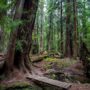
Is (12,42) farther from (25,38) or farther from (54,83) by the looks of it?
(54,83)

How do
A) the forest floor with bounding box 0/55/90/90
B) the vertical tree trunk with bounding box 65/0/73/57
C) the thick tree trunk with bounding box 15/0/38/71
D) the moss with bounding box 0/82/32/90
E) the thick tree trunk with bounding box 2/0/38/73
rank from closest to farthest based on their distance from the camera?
the moss with bounding box 0/82/32/90 → the forest floor with bounding box 0/55/90/90 → the thick tree trunk with bounding box 2/0/38/73 → the thick tree trunk with bounding box 15/0/38/71 → the vertical tree trunk with bounding box 65/0/73/57

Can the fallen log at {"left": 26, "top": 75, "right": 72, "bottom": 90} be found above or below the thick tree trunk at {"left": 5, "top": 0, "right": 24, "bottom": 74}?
below

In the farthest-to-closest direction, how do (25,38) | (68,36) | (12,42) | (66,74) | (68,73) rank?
1. (68,36)
2. (68,73)
3. (66,74)
4. (25,38)
5. (12,42)

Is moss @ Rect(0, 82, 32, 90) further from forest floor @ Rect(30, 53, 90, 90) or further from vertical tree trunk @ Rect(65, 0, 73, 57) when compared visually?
vertical tree trunk @ Rect(65, 0, 73, 57)

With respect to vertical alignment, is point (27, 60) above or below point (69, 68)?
above

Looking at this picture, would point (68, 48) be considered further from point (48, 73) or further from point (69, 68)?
point (48, 73)

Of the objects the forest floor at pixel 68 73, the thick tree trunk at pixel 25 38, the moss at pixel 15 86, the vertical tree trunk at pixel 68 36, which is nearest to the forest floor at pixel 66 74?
the forest floor at pixel 68 73

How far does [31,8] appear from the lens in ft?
38.1

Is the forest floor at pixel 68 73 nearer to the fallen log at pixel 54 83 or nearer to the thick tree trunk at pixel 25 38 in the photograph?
the fallen log at pixel 54 83

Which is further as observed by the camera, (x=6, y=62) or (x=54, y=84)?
(x=6, y=62)

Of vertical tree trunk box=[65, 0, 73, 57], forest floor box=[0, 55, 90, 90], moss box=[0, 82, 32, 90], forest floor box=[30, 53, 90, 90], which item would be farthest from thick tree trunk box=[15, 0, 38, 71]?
vertical tree trunk box=[65, 0, 73, 57]

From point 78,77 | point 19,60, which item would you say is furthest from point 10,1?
point 78,77

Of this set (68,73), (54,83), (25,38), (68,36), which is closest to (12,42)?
(25,38)

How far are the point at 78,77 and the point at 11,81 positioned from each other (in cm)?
460
